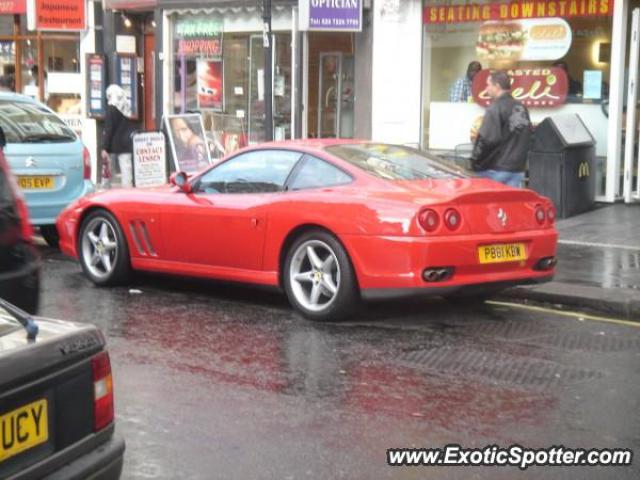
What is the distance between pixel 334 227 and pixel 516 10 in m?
8.26

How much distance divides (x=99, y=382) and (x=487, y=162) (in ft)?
25.4

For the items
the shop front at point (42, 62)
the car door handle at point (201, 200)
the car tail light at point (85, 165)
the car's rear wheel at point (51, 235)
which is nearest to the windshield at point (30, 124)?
the car tail light at point (85, 165)

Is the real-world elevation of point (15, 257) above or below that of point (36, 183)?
above

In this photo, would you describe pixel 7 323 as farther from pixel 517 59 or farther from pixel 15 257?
pixel 517 59

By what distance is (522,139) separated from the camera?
10.7 m

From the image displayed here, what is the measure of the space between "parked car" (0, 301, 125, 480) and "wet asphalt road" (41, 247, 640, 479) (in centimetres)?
110

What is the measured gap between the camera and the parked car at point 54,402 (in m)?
3.16

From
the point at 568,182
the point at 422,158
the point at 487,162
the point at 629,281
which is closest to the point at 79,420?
the point at 422,158

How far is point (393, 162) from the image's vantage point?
8.34 metres

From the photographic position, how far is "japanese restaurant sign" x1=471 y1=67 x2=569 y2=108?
1434 centimetres

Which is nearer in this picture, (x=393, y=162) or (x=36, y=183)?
(x=393, y=162)

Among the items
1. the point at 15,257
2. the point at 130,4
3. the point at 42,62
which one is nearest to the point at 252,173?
the point at 15,257

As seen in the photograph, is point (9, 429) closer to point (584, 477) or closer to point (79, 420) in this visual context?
point (79, 420)

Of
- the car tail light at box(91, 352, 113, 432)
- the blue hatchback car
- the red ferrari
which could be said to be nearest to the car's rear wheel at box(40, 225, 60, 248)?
the blue hatchback car
